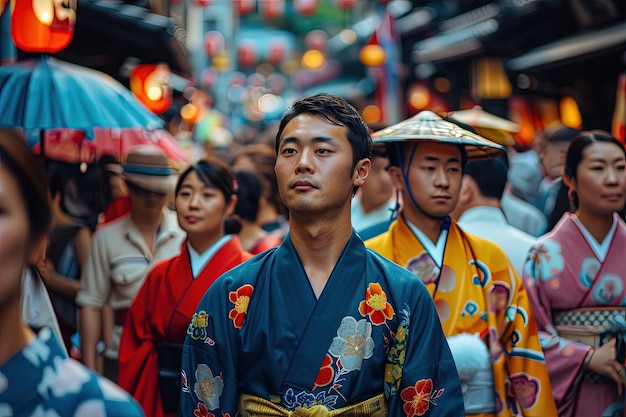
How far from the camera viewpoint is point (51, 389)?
235 centimetres

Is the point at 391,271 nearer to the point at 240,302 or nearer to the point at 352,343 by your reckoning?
the point at 352,343

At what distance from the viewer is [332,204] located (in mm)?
3711

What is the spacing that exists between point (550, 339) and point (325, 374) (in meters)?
2.07

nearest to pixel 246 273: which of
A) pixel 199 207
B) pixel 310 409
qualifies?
pixel 310 409

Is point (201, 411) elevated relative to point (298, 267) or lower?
lower

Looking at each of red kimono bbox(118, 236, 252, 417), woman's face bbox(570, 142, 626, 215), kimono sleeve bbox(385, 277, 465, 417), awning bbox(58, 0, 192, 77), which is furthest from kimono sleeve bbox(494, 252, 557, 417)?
awning bbox(58, 0, 192, 77)

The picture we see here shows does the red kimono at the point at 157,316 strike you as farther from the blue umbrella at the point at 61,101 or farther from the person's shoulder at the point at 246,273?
the person's shoulder at the point at 246,273

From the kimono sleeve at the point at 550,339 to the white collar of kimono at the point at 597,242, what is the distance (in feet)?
0.67

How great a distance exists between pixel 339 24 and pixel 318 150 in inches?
2347

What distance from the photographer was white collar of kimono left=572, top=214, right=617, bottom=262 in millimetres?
5281

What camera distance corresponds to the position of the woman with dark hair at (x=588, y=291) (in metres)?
5.07

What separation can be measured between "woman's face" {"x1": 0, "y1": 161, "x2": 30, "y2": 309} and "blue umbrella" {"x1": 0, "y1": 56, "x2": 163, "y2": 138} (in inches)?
127

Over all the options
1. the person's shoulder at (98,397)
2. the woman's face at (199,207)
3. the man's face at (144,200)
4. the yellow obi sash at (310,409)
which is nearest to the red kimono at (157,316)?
the woman's face at (199,207)

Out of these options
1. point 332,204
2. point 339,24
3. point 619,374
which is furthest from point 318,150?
point 339,24
